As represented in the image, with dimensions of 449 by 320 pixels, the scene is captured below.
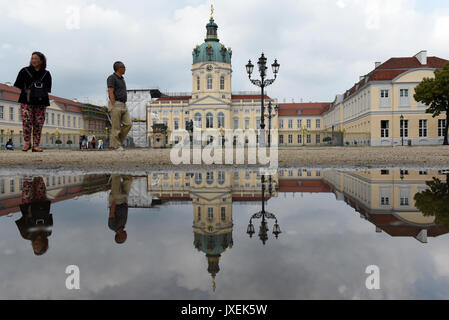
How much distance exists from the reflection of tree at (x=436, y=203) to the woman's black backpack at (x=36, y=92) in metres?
7.10

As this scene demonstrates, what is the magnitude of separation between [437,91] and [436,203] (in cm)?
3775

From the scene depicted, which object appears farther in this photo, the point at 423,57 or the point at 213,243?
the point at 423,57

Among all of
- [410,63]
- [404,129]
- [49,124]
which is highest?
[410,63]

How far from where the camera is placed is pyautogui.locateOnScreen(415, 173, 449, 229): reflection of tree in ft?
7.93

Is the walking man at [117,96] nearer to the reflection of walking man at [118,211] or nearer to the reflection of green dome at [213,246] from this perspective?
the reflection of walking man at [118,211]

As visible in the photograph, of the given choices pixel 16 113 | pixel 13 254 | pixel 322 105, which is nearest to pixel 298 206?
pixel 13 254

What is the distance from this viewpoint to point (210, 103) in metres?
65.6

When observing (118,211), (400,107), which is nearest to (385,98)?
(400,107)

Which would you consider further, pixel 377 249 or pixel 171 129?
pixel 171 129

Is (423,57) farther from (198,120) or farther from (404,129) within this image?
(198,120)

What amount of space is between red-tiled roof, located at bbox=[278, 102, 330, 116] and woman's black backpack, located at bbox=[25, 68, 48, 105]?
217 ft
